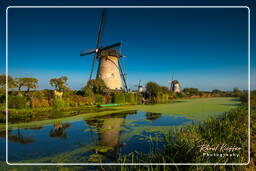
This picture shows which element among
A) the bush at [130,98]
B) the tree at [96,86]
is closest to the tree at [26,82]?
the tree at [96,86]

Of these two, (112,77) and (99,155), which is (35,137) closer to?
(99,155)

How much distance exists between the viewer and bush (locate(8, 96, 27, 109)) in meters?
8.35

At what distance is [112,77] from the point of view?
51.3 ft

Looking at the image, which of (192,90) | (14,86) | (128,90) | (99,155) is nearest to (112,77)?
(128,90)

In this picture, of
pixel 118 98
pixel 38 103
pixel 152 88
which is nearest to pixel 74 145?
pixel 38 103

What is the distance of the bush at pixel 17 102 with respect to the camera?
27.4 feet

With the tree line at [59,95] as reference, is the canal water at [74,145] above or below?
below

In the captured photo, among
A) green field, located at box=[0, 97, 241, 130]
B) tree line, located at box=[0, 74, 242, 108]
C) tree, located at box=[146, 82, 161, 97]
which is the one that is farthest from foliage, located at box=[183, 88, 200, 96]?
green field, located at box=[0, 97, 241, 130]

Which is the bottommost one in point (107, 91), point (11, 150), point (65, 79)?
point (11, 150)

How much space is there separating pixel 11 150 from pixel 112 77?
12739 millimetres

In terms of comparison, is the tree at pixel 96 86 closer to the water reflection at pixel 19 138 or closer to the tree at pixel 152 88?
the tree at pixel 152 88

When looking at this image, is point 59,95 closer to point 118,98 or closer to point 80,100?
point 80,100

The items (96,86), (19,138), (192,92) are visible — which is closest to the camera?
(19,138)

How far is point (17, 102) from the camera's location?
8.48m
